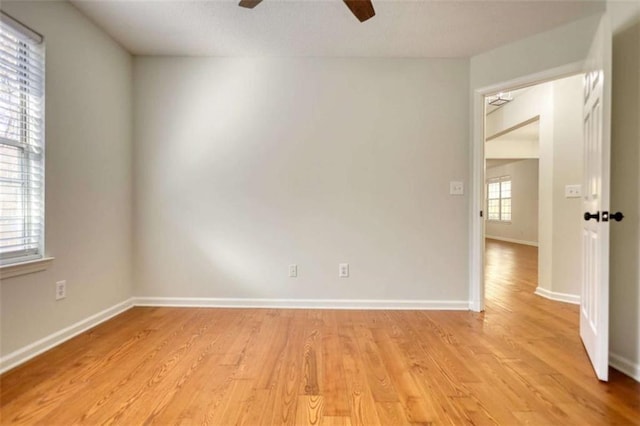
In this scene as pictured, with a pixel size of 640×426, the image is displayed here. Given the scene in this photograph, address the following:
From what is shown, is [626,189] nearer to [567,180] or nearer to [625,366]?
[625,366]

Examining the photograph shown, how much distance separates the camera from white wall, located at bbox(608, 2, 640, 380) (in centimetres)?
174

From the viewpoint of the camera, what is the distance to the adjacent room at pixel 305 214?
161cm

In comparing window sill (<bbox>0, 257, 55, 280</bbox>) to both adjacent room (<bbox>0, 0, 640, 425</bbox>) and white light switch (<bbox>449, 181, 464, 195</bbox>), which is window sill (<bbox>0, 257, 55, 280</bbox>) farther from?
white light switch (<bbox>449, 181, 464, 195</bbox>)

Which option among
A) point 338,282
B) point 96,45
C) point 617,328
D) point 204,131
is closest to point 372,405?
point 338,282

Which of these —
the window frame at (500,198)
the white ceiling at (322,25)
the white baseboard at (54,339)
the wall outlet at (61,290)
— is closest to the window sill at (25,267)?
the wall outlet at (61,290)

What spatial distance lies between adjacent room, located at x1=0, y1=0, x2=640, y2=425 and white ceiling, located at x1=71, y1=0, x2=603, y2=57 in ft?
0.08

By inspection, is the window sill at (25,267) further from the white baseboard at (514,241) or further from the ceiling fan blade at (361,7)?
the white baseboard at (514,241)

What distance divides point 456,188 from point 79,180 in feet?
10.3

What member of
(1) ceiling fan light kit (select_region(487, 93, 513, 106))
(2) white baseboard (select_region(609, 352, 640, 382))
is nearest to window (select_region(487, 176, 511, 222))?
(1) ceiling fan light kit (select_region(487, 93, 513, 106))

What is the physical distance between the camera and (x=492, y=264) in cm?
521

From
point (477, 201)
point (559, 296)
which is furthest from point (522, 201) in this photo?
point (477, 201)

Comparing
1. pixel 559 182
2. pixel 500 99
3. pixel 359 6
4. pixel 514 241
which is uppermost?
pixel 500 99

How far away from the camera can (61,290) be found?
2.09 m

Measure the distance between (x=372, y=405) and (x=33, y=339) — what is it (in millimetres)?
2122
